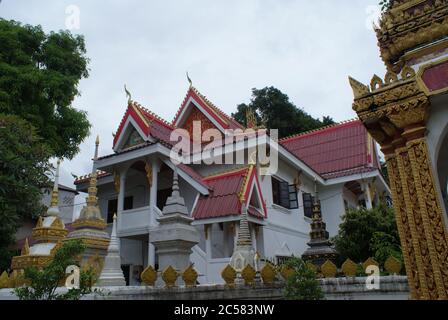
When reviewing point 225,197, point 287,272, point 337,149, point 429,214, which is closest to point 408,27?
point 429,214

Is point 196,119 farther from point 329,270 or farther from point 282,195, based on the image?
point 329,270

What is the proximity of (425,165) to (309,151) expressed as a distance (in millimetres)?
16329

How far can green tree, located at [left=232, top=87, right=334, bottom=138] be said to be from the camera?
3178cm

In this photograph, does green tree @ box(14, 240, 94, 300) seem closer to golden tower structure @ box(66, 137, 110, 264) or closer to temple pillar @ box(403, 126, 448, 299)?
golden tower structure @ box(66, 137, 110, 264)

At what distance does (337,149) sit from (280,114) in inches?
555

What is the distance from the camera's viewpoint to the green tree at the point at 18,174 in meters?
9.29

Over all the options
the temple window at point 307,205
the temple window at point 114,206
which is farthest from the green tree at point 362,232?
the temple window at point 114,206

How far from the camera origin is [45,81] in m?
14.5

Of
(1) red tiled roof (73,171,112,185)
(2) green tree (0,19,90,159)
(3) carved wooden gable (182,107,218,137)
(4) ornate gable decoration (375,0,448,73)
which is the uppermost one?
(2) green tree (0,19,90,159)

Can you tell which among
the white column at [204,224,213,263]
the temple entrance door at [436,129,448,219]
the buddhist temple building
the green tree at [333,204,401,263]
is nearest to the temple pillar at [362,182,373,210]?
the buddhist temple building

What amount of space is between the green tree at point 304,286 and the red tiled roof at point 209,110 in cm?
967

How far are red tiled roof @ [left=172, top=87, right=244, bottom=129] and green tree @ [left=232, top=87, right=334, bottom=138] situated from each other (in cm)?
1689

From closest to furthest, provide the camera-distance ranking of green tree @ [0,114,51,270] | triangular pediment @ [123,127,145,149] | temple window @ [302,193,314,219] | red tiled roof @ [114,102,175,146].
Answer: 1. green tree @ [0,114,51,270]
2. red tiled roof @ [114,102,175,146]
3. triangular pediment @ [123,127,145,149]
4. temple window @ [302,193,314,219]

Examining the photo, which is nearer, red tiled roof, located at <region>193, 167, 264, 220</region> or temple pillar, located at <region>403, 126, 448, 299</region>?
temple pillar, located at <region>403, 126, 448, 299</region>
